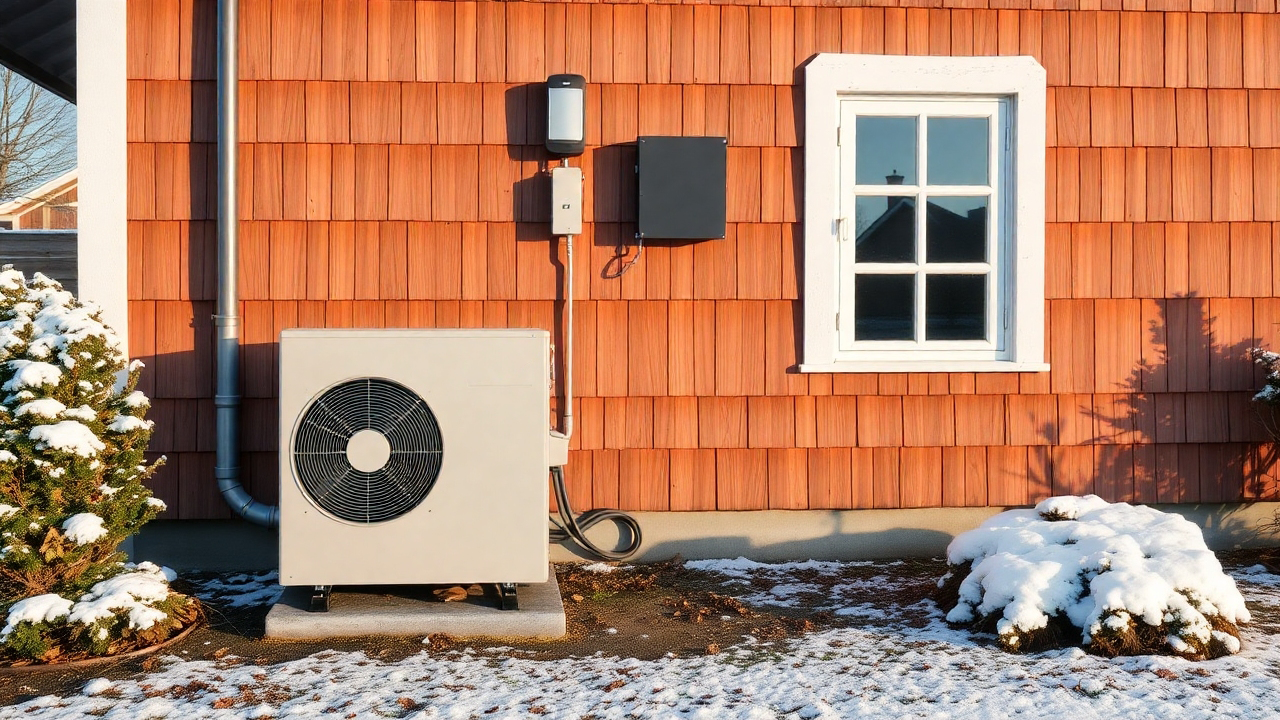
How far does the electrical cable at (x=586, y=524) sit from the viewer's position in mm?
4207

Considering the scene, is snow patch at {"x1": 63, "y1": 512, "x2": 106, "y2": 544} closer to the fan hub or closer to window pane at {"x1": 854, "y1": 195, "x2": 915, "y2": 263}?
the fan hub

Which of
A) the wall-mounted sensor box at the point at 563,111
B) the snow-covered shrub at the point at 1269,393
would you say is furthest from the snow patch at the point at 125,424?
the snow-covered shrub at the point at 1269,393

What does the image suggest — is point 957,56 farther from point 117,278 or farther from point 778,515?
point 117,278

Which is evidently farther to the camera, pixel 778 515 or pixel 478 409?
pixel 778 515

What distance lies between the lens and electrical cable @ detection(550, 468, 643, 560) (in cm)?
421

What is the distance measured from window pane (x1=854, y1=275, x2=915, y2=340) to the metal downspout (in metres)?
2.57

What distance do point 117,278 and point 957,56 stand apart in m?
3.60

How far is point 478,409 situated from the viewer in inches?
137

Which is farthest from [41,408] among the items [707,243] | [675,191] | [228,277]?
[707,243]

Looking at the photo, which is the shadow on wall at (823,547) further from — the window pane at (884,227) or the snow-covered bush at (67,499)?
the snow-covered bush at (67,499)

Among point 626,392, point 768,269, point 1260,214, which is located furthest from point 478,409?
point 1260,214

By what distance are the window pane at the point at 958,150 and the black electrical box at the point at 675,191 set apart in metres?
1.01

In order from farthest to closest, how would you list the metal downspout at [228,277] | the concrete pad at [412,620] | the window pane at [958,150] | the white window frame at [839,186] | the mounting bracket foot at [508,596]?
the window pane at [958,150] < the white window frame at [839,186] < the metal downspout at [228,277] < the mounting bracket foot at [508,596] < the concrete pad at [412,620]

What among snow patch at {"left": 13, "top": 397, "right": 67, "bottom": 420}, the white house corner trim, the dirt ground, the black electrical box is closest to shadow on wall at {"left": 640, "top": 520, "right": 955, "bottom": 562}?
the dirt ground
